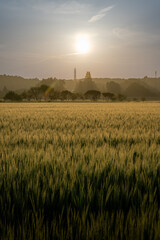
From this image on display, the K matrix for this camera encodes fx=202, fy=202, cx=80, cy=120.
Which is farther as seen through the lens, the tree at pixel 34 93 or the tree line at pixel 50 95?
the tree line at pixel 50 95

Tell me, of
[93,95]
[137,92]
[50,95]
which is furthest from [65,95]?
[137,92]

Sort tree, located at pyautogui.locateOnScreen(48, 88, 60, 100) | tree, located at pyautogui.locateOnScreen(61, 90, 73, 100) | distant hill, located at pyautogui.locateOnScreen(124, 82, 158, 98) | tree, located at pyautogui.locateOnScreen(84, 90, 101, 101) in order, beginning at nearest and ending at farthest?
tree, located at pyautogui.locateOnScreen(48, 88, 60, 100) < tree, located at pyautogui.locateOnScreen(61, 90, 73, 100) < tree, located at pyautogui.locateOnScreen(84, 90, 101, 101) < distant hill, located at pyautogui.locateOnScreen(124, 82, 158, 98)

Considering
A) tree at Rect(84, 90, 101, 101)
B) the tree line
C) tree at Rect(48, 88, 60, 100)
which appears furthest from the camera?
tree at Rect(84, 90, 101, 101)

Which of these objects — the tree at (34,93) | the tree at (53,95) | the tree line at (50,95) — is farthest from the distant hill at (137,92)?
the tree at (34,93)

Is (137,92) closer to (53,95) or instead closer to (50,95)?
(53,95)

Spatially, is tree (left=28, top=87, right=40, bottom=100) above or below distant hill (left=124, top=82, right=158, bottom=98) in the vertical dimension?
below

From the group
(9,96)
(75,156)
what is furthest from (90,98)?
(75,156)

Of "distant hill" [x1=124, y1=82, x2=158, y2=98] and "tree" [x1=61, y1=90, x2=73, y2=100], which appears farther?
"distant hill" [x1=124, y1=82, x2=158, y2=98]

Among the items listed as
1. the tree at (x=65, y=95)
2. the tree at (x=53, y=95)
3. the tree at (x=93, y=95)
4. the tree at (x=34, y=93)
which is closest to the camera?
the tree at (x=34, y=93)

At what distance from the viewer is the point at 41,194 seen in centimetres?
167

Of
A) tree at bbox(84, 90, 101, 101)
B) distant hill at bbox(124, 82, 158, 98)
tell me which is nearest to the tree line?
tree at bbox(84, 90, 101, 101)

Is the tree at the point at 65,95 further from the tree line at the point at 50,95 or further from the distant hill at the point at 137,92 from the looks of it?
the distant hill at the point at 137,92

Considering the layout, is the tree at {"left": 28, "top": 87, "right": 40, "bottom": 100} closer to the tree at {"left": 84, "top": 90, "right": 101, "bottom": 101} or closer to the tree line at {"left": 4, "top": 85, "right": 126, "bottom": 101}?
the tree line at {"left": 4, "top": 85, "right": 126, "bottom": 101}

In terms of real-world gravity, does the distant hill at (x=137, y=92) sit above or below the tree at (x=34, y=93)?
above
